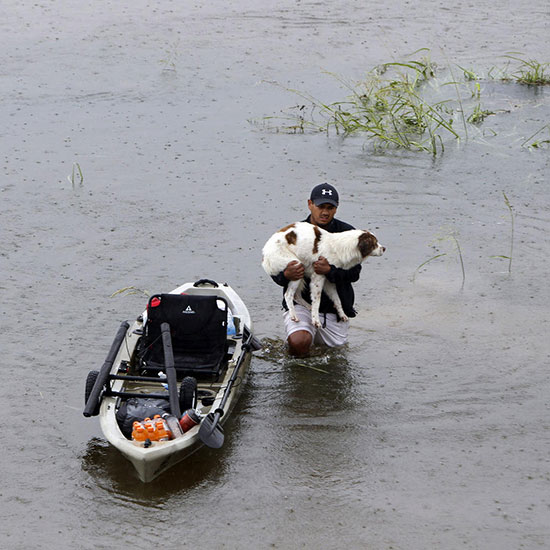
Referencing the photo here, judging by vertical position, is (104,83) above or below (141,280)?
above

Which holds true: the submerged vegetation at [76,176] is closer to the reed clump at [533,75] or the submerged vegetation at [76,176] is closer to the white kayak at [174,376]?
the white kayak at [174,376]

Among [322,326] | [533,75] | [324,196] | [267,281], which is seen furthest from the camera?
[533,75]

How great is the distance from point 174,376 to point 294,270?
1511 mm

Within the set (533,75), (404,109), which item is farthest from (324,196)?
(533,75)

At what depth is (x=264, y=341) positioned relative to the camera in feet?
28.8

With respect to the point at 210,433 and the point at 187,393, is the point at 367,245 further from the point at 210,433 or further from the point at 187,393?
the point at 210,433

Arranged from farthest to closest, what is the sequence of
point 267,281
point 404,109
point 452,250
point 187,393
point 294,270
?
point 404,109 → point 452,250 → point 267,281 → point 294,270 → point 187,393

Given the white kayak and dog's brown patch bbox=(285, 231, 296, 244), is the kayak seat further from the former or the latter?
dog's brown patch bbox=(285, 231, 296, 244)

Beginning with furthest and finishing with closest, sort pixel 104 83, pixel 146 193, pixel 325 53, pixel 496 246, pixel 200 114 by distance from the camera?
pixel 325 53, pixel 104 83, pixel 200 114, pixel 146 193, pixel 496 246

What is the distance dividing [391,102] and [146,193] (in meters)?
4.84

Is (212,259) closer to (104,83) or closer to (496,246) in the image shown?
(496,246)

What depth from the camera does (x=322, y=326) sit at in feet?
26.3

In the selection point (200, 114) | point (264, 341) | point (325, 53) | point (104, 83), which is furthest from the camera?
point (325, 53)

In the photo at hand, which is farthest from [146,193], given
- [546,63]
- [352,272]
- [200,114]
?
[546,63]
